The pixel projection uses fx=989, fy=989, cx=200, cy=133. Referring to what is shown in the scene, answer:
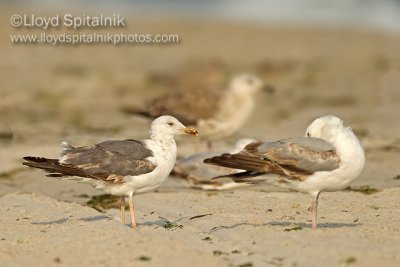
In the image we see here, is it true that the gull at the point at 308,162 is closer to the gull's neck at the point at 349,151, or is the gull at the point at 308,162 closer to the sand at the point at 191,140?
the gull's neck at the point at 349,151

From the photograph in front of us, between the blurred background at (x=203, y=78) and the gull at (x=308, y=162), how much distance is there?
151 inches

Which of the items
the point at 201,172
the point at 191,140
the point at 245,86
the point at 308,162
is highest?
the point at 245,86

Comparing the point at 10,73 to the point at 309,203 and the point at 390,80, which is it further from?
the point at 309,203

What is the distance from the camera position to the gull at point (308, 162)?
9.86m

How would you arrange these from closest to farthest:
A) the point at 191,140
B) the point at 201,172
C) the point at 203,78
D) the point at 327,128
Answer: the point at 327,128 < the point at 201,172 < the point at 191,140 < the point at 203,78

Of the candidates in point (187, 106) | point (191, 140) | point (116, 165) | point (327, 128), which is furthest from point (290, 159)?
point (191, 140)

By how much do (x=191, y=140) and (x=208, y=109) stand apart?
1.69 meters

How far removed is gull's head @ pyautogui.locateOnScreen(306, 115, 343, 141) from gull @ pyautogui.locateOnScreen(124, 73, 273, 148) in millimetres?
6993

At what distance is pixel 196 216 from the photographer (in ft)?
37.4

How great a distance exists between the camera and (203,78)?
30172mm

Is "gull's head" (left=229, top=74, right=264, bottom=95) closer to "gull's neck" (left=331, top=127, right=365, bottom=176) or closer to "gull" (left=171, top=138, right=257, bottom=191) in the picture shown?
"gull" (left=171, top=138, right=257, bottom=191)

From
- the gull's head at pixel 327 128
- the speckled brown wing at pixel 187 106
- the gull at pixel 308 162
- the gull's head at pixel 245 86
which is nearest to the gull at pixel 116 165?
the gull at pixel 308 162

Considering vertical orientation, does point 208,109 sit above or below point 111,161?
above

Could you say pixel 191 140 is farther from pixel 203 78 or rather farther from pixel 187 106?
pixel 203 78
